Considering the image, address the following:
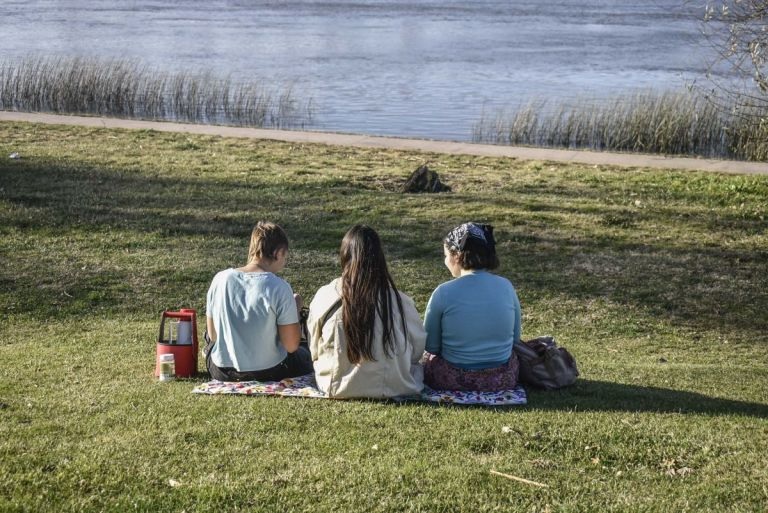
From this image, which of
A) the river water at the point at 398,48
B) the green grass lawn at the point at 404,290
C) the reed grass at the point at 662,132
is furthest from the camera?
the river water at the point at 398,48

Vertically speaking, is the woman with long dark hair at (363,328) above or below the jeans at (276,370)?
above

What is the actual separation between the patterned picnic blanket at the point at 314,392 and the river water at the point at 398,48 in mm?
12186

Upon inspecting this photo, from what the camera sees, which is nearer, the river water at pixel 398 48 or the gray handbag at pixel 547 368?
the gray handbag at pixel 547 368

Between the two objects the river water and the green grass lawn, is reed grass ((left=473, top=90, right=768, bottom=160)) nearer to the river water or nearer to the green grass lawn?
the river water

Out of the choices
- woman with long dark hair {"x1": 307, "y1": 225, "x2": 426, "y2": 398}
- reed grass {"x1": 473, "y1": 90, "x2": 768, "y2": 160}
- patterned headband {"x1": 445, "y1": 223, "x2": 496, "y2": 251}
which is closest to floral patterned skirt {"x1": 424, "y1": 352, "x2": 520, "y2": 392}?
woman with long dark hair {"x1": 307, "y1": 225, "x2": 426, "y2": 398}

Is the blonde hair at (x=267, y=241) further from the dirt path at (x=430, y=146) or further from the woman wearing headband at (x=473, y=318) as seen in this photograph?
the dirt path at (x=430, y=146)

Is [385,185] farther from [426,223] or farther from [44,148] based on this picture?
[44,148]

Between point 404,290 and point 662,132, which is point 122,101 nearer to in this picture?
point 662,132

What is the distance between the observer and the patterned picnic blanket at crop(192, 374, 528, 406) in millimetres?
6133

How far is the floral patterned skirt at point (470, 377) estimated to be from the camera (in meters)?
6.34

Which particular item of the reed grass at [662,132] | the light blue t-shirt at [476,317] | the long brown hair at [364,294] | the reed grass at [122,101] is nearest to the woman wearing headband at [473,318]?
the light blue t-shirt at [476,317]

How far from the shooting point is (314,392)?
6.17 metres

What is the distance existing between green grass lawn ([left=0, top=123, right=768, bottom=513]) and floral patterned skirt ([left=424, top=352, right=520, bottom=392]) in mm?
190

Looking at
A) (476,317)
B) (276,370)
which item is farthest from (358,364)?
(476,317)
